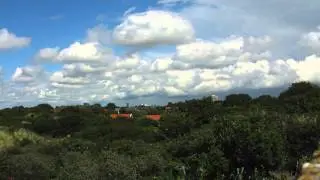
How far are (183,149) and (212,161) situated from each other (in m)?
5.59

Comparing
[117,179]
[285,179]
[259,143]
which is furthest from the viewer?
[259,143]

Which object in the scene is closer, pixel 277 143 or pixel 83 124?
pixel 277 143

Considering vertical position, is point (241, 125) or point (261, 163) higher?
point (241, 125)

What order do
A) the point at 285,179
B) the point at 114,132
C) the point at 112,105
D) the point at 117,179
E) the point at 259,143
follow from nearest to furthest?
1. the point at 285,179
2. the point at 117,179
3. the point at 259,143
4. the point at 114,132
5. the point at 112,105

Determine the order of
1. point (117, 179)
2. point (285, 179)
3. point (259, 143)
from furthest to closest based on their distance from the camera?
1. point (259, 143)
2. point (117, 179)
3. point (285, 179)

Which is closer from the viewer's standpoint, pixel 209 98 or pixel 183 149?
pixel 183 149

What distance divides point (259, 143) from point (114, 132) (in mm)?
43129

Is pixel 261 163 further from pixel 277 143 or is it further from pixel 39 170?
pixel 39 170

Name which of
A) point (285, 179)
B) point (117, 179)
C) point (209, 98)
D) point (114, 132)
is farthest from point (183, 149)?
point (209, 98)

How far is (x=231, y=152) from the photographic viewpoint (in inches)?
736

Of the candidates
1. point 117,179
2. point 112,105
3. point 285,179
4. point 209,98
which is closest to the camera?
point 285,179

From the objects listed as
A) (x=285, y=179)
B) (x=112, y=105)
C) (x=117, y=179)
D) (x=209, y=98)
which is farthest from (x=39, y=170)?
(x=112, y=105)

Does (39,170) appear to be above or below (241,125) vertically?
below

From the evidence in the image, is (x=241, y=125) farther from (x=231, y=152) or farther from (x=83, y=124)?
(x=83, y=124)
